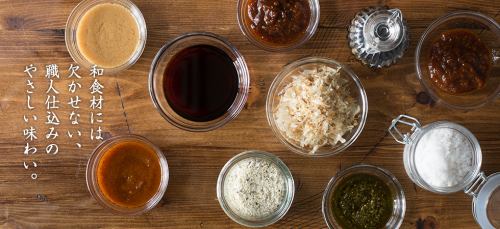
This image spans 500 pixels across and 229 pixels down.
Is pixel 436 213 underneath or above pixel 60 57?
underneath

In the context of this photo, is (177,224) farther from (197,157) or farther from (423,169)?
(423,169)

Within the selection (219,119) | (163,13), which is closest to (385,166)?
(219,119)

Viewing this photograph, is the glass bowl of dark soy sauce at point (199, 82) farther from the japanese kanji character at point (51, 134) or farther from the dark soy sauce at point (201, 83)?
the japanese kanji character at point (51, 134)

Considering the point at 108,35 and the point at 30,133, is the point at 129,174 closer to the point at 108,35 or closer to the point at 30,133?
the point at 30,133

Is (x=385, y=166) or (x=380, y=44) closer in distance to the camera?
(x=380, y=44)

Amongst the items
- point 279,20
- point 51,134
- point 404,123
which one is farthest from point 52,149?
point 404,123

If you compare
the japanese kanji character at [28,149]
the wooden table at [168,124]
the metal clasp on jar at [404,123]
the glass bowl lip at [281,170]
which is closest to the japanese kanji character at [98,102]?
the wooden table at [168,124]

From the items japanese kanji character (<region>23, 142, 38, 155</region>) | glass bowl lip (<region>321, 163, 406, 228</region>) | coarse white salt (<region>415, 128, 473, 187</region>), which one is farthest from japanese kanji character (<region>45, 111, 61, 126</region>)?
coarse white salt (<region>415, 128, 473, 187</region>)

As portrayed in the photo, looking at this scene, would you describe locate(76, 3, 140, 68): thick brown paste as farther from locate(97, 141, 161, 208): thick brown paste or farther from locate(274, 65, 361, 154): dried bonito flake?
locate(274, 65, 361, 154): dried bonito flake
